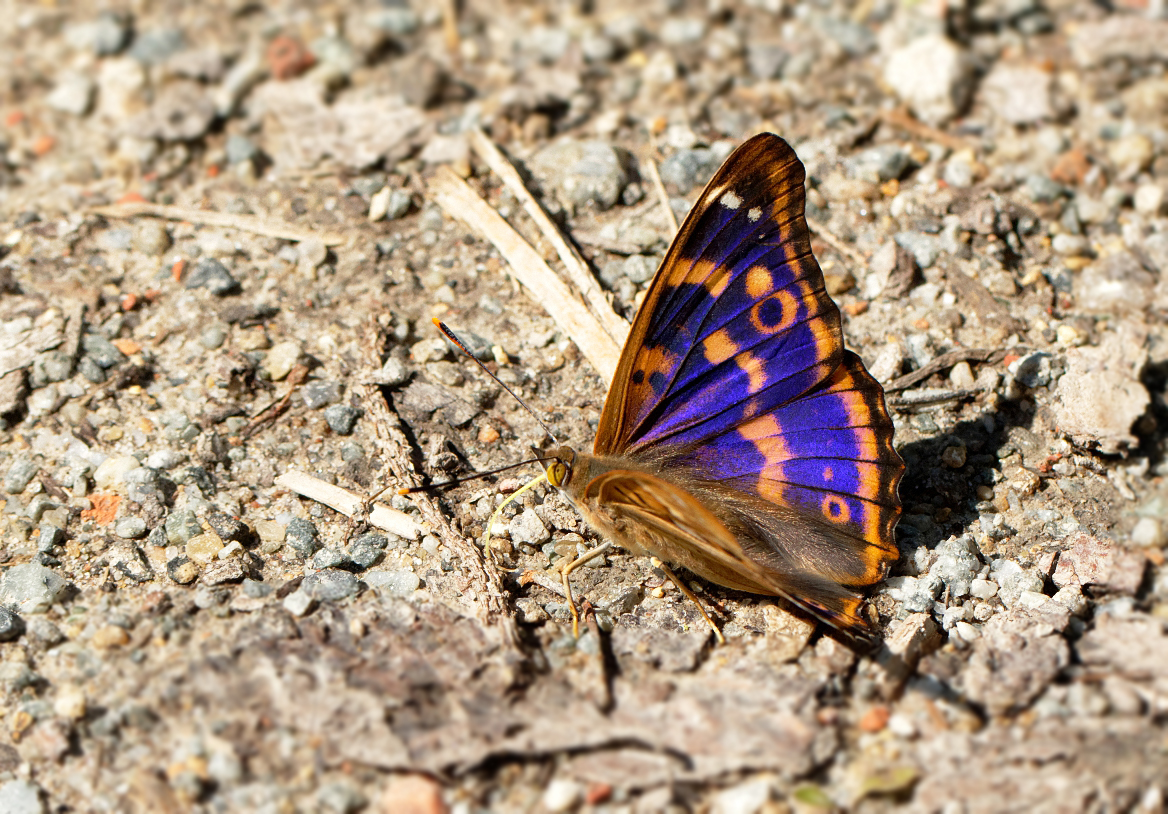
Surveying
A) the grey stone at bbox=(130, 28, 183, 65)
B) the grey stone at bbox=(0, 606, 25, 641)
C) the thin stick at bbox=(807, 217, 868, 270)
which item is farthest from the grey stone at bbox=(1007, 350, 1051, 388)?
the grey stone at bbox=(130, 28, 183, 65)

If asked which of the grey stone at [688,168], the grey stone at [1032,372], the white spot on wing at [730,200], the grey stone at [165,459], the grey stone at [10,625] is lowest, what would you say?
the grey stone at [10,625]

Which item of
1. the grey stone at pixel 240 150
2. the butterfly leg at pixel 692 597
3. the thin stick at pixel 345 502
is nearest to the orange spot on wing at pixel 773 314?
the butterfly leg at pixel 692 597

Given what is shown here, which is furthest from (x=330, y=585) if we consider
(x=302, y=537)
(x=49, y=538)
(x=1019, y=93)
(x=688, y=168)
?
(x=1019, y=93)

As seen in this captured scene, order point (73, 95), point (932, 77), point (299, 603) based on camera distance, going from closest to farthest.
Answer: point (299, 603)
point (932, 77)
point (73, 95)

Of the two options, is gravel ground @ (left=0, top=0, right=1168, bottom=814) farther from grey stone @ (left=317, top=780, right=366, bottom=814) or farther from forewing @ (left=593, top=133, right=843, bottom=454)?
forewing @ (left=593, top=133, right=843, bottom=454)

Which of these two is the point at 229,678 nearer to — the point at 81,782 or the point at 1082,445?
the point at 81,782

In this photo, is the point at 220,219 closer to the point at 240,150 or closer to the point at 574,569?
the point at 240,150

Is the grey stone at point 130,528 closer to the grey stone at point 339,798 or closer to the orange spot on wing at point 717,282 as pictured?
the grey stone at point 339,798
